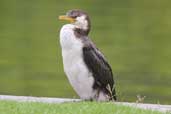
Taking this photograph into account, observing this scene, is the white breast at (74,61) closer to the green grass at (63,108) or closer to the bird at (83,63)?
the bird at (83,63)

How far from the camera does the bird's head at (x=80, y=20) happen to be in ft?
36.9

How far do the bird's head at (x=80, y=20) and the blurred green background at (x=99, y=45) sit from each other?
12.8ft

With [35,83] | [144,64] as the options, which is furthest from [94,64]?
[144,64]

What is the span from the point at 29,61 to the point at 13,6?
1276cm

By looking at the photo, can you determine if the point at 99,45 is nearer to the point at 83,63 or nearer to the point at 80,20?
the point at 80,20

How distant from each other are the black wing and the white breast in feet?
0.24

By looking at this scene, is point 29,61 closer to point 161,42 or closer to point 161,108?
point 161,42

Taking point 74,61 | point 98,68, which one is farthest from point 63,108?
point 98,68

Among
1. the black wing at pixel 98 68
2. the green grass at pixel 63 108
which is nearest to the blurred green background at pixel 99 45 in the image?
the black wing at pixel 98 68

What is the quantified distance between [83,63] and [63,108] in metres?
1.27

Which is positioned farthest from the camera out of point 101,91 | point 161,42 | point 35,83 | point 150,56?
point 161,42

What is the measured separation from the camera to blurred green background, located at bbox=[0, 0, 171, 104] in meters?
18.2

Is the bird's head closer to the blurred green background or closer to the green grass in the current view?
the green grass

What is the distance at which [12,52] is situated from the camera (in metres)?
22.7
